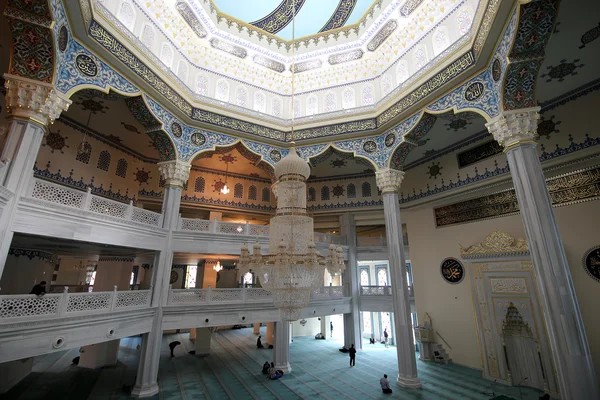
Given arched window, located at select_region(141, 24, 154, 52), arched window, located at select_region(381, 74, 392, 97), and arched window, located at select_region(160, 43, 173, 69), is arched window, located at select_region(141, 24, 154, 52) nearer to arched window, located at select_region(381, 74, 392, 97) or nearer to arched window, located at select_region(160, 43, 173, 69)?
arched window, located at select_region(160, 43, 173, 69)

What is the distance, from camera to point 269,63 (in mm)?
9062

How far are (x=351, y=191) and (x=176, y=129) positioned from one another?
265 inches

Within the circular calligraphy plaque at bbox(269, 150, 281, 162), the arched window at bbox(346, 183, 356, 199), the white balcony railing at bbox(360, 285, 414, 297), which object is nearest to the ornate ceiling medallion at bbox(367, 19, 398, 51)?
the circular calligraphy plaque at bbox(269, 150, 281, 162)

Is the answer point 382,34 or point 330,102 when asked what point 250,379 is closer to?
point 330,102

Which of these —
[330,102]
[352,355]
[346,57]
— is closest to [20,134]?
[330,102]

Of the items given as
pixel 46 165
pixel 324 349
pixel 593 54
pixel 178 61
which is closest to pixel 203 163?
pixel 178 61

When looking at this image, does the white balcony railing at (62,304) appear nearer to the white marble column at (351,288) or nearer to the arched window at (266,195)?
the arched window at (266,195)

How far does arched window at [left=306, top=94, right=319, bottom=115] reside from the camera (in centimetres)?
905

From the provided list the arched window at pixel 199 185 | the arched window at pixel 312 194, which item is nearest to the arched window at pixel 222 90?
the arched window at pixel 199 185

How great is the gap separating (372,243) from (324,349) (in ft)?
14.6

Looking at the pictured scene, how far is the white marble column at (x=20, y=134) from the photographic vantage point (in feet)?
13.9

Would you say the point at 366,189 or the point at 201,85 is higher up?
the point at 201,85

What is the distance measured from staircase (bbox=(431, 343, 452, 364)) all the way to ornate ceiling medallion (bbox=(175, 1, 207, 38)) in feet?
37.4

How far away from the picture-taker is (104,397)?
6328 mm
